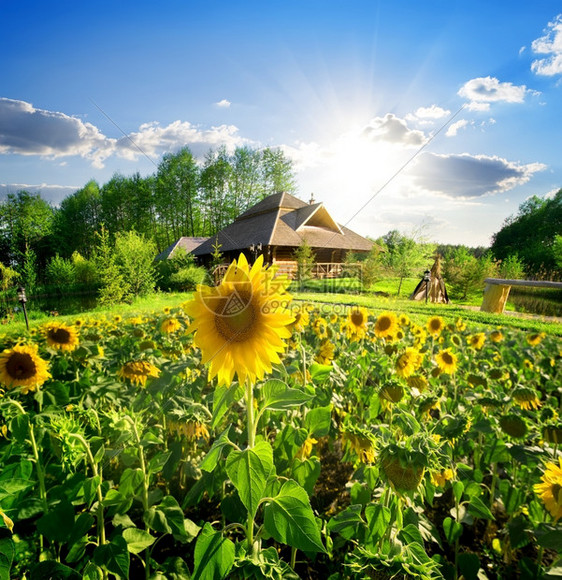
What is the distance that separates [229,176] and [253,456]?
33.8m

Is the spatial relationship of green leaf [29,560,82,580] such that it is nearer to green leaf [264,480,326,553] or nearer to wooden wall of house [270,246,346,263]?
green leaf [264,480,326,553]

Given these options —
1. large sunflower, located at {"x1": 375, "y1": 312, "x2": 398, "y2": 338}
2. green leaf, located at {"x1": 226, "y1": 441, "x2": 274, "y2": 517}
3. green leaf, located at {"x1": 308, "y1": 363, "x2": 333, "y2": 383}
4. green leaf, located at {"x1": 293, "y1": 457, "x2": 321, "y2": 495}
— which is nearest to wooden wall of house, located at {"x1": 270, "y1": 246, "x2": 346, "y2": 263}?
large sunflower, located at {"x1": 375, "y1": 312, "x2": 398, "y2": 338}

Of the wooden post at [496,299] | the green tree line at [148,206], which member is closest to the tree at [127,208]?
the green tree line at [148,206]

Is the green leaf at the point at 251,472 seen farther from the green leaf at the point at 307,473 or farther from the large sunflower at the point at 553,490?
the large sunflower at the point at 553,490

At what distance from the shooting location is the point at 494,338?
140 inches

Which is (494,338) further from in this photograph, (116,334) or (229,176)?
(229,176)

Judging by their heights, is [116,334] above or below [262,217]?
below

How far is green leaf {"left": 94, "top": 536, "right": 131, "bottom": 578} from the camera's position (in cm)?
98

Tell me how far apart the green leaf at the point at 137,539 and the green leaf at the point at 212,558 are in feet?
1.41

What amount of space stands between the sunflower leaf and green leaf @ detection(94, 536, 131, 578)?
72 cm

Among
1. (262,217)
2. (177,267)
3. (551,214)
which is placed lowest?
(177,267)

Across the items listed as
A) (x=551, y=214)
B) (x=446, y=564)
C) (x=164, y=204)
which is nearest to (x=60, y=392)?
(x=446, y=564)

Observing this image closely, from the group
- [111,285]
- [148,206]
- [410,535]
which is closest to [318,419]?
[410,535]

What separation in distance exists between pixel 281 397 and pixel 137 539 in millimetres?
848
